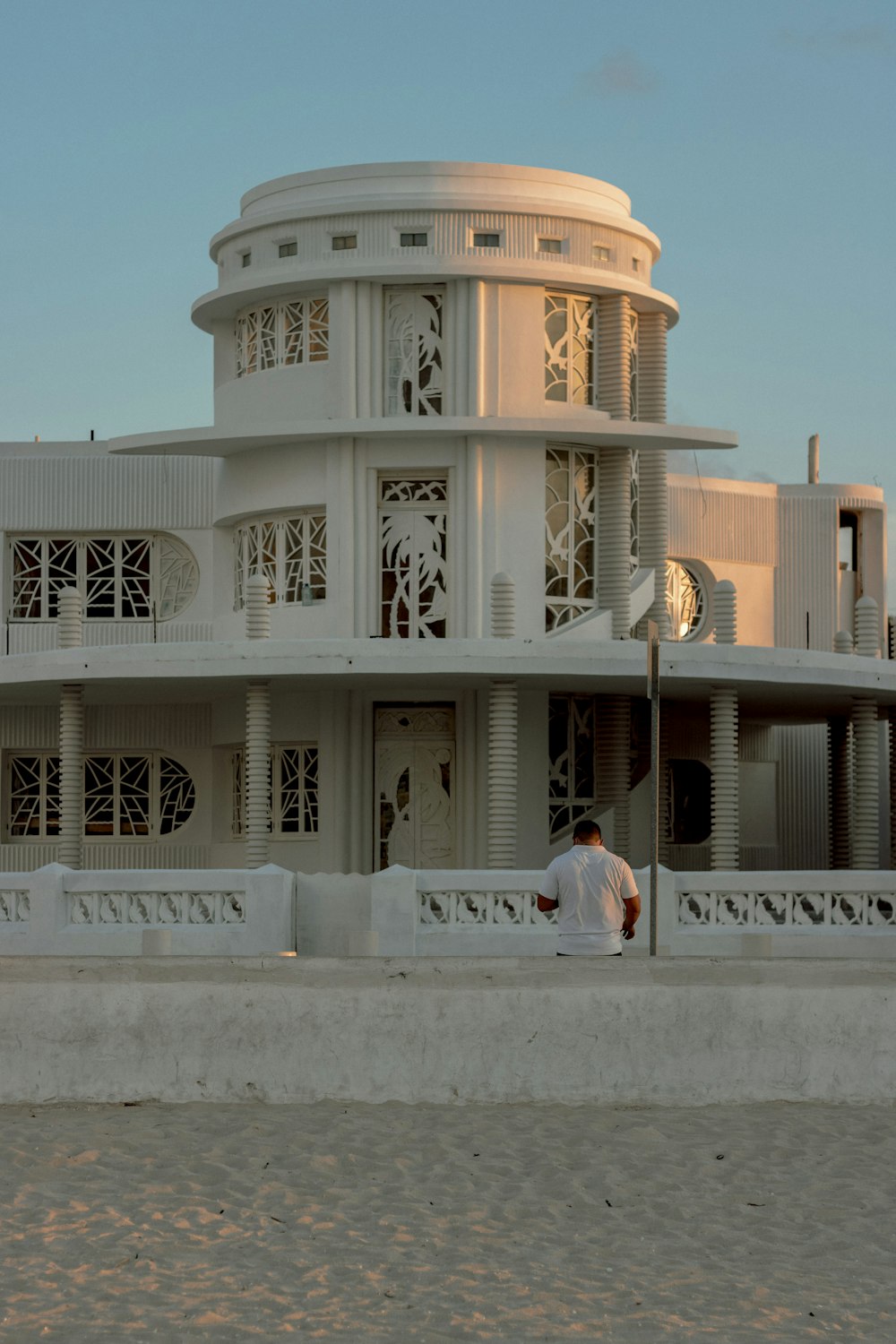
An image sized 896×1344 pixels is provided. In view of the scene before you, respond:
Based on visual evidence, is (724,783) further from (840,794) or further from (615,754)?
(840,794)

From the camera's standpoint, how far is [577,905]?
41.7ft

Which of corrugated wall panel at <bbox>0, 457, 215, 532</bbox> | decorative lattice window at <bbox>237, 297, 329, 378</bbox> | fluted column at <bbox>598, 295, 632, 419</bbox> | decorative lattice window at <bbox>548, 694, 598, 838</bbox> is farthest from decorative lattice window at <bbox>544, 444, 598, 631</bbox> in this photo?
corrugated wall panel at <bbox>0, 457, 215, 532</bbox>

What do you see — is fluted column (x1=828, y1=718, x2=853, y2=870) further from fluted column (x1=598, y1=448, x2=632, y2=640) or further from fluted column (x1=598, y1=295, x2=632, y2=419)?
fluted column (x1=598, y1=295, x2=632, y2=419)

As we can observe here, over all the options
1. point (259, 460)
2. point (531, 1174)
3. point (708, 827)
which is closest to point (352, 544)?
point (259, 460)

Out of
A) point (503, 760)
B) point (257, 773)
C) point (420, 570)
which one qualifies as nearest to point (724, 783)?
point (503, 760)

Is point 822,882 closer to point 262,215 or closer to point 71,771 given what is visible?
point 71,771

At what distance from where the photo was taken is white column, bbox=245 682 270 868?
77.0 ft

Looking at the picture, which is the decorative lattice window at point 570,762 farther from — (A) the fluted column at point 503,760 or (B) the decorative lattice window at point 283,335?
(B) the decorative lattice window at point 283,335

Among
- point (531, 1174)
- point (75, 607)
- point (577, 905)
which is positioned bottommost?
point (531, 1174)

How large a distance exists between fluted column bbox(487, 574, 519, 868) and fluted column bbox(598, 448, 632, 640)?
3.62 metres

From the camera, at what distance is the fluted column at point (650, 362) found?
93.8ft

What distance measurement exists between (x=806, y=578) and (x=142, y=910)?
17565mm

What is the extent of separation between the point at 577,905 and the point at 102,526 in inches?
761

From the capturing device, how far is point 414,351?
88.1 ft
